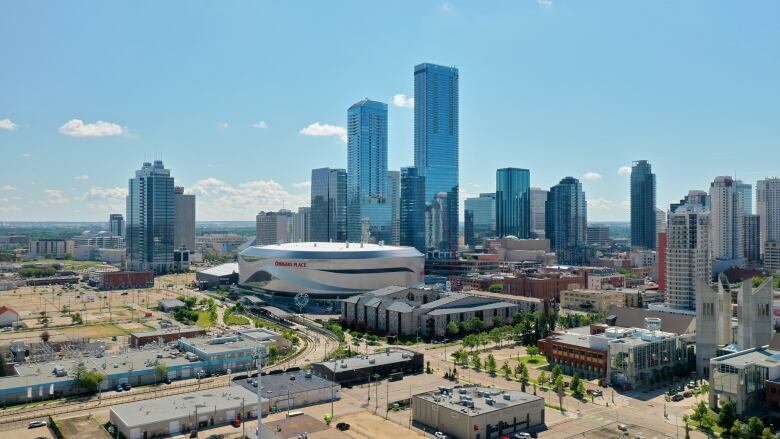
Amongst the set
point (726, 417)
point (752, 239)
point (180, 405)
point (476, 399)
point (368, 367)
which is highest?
point (752, 239)

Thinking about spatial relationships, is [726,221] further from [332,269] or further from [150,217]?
[150,217]

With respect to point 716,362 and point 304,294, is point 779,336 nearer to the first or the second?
point 716,362

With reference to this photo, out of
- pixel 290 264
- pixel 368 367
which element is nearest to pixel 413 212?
pixel 290 264

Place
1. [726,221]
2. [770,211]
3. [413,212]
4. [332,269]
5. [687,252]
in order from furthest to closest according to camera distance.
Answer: [413,212]
[770,211]
[726,221]
[332,269]
[687,252]

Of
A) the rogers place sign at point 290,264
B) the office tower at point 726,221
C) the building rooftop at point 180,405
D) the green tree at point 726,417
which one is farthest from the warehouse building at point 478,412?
the office tower at point 726,221

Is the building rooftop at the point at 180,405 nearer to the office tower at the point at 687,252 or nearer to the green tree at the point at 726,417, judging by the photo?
the green tree at the point at 726,417

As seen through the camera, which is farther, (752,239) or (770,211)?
(770,211)

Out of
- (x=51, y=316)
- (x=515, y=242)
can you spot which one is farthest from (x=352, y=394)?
(x=515, y=242)
